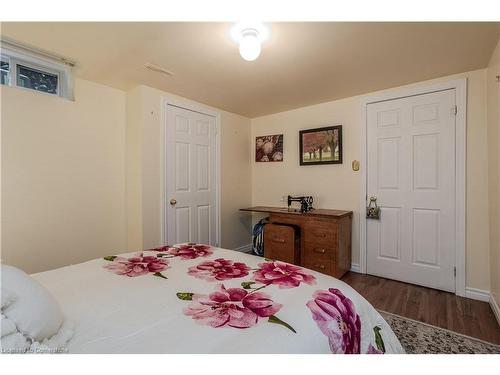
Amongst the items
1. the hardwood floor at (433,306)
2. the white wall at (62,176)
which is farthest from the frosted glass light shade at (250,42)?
the hardwood floor at (433,306)

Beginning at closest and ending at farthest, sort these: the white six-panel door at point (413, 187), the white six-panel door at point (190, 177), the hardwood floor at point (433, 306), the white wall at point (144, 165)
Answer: the hardwood floor at point (433, 306) < the white six-panel door at point (413, 187) < the white wall at point (144, 165) < the white six-panel door at point (190, 177)

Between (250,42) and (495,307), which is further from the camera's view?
(495,307)

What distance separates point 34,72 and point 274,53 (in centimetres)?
209

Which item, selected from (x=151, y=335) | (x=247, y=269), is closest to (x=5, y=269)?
(x=151, y=335)

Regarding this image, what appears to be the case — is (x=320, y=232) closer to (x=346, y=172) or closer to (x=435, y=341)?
(x=346, y=172)

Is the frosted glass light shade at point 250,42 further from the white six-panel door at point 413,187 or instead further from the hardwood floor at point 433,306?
the hardwood floor at point 433,306

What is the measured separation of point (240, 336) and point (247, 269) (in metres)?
0.59

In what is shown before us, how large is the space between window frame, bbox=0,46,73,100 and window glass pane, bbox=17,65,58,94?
2 cm

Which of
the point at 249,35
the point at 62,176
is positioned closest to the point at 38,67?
the point at 62,176

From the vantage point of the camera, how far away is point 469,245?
232 centimetres

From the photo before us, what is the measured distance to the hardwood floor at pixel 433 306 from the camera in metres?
1.83

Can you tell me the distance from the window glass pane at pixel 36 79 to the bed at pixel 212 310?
176 centimetres

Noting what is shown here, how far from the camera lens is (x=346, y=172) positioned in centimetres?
307
